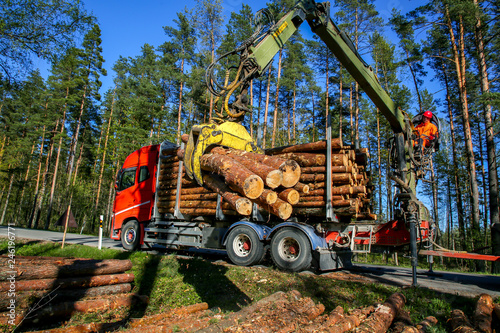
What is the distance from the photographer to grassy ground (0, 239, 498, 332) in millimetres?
4977

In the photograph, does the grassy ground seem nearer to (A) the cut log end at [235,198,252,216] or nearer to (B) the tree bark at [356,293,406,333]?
(B) the tree bark at [356,293,406,333]

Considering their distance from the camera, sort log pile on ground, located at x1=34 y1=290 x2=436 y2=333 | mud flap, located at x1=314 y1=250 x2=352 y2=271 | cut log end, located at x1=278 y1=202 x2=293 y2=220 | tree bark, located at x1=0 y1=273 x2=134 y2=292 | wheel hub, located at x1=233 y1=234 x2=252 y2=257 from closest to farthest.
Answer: log pile on ground, located at x1=34 y1=290 x2=436 y2=333
cut log end, located at x1=278 y1=202 x2=293 y2=220
tree bark, located at x1=0 y1=273 x2=134 y2=292
mud flap, located at x1=314 y1=250 x2=352 y2=271
wheel hub, located at x1=233 y1=234 x2=252 y2=257

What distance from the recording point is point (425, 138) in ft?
26.6

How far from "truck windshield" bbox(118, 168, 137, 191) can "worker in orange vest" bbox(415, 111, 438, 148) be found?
9.85 metres

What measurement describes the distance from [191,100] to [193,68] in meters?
2.89

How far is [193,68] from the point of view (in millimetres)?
26641

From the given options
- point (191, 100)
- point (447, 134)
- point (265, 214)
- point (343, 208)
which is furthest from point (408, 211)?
point (447, 134)

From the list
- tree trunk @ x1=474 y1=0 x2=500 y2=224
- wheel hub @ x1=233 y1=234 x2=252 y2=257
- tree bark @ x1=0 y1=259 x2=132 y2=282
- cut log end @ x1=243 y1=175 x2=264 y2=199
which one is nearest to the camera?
cut log end @ x1=243 y1=175 x2=264 y2=199

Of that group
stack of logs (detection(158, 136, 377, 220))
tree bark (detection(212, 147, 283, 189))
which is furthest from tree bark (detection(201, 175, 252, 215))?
tree bark (detection(212, 147, 283, 189))

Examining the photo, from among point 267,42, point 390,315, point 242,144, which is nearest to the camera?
point 390,315

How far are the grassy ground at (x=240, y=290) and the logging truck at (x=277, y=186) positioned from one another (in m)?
0.76

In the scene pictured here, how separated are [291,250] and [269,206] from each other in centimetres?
375

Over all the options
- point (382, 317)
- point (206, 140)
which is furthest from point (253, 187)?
point (382, 317)

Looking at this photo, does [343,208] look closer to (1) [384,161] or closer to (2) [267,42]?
(2) [267,42]
